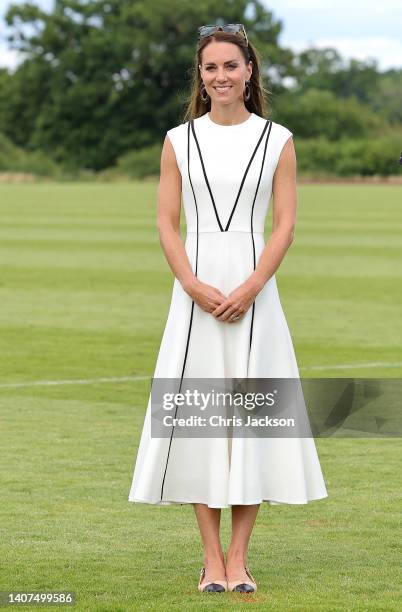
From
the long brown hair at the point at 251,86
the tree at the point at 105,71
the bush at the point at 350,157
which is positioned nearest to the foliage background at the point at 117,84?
the tree at the point at 105,71

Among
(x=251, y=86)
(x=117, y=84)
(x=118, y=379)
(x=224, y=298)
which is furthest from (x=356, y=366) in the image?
(x=117, y=84)

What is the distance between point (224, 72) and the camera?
592 centimetres

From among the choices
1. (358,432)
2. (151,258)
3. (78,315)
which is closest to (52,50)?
(151,258)

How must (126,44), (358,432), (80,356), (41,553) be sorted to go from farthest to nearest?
(126,44) < (80,356) < (358,432) < (41,553)

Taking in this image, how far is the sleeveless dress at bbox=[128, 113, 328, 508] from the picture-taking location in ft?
19.0

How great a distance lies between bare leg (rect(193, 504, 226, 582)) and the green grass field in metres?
0.10

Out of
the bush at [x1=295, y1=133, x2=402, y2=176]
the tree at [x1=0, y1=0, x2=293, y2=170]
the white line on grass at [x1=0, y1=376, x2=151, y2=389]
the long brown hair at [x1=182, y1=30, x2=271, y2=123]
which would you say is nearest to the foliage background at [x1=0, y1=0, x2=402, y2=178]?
the tree at [x1=0, y1=0, x2=293, y2=170]

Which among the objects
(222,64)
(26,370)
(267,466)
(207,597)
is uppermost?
(222,64)

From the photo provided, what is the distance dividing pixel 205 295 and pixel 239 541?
94cm

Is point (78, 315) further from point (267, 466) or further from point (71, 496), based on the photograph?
point (267, 466)

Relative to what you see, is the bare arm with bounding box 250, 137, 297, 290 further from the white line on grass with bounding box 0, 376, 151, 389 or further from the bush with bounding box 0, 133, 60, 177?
the bush with bounding box 0, 133, 60, 177

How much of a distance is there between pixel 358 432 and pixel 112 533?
3675 mm

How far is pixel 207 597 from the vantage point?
582cm

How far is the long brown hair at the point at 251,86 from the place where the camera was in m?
5.98
